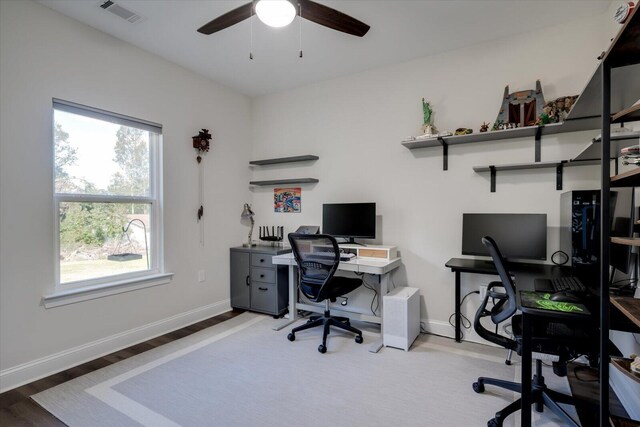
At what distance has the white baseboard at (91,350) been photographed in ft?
7.16

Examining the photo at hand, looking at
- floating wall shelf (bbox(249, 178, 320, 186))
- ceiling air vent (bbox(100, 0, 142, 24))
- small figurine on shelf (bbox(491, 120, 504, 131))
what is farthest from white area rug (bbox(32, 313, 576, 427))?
ceiling air vent (bbox(100, 0, 142, 24))

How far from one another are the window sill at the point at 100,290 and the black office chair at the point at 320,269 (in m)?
1.38

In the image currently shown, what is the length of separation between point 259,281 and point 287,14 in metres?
2.68

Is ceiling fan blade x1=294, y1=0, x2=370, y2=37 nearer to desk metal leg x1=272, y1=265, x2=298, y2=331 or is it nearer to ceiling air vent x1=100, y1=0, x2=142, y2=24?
ceiling air vent x1=100, y1=0, x2=142, y2=24

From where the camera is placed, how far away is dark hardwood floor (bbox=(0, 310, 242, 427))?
6.04ft

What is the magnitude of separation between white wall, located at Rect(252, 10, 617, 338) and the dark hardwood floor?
1884mm

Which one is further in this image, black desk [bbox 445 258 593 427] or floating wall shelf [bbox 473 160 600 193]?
floating wall shelf [bbox 473 160 600 193]

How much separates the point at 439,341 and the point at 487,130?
191 cm

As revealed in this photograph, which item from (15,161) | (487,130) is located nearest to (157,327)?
(15,161)

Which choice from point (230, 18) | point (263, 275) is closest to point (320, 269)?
point (263, 275)

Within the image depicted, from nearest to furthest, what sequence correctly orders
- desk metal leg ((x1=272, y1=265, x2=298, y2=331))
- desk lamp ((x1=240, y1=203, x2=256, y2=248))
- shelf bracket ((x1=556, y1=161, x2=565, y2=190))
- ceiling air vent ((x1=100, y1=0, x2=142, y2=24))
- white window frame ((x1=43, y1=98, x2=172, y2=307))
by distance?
1. ceiling air vent ((x1=100, y1=0, x2=142, y2=24))
2. white window frame ((x1=43, y1=98, x2=172, y2=307))
3. shelf bracket ((x1=556, y1=161, x2=565, y2=190))
4. desk metal leg ((x1=272, y1=265, x2=298, y2=331))
5. desk lamp ((x1=240, y1=203, x2=256, y2=248))

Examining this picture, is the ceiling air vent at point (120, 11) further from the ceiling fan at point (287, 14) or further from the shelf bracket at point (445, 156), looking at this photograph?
the shelf bracket at point (445, 156)

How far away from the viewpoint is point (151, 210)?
10.3ft

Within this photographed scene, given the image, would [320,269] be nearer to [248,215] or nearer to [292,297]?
[292,297]
